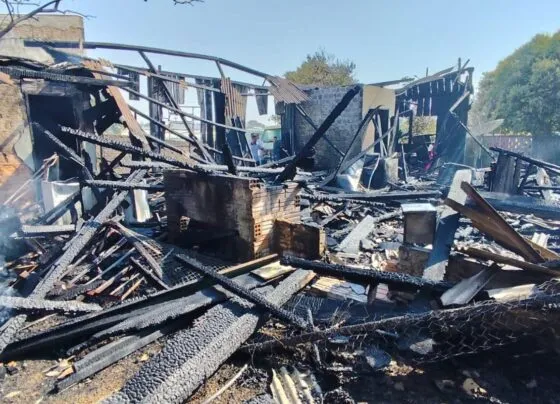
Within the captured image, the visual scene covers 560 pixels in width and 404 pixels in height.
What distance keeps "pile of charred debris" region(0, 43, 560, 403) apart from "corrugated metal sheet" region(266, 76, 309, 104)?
4064 millimetres

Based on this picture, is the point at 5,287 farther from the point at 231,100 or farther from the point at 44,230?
the point at 231,100

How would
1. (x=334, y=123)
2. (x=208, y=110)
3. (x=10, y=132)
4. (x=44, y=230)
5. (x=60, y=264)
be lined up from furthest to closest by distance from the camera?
(x=334, y=123)
(x=208, y=110)
(x=10, y=132)
(x=44, y=230)
(x=60, y=264)

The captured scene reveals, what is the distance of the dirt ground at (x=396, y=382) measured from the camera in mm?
2641

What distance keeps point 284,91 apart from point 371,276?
7984 millimetres

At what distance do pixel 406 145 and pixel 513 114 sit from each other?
32.3 ft

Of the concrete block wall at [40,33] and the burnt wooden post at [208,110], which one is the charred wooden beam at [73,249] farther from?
the burnt wooden post at [208,110]

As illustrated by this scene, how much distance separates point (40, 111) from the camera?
8.02 meters

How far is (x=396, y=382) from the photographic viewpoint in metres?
2.80

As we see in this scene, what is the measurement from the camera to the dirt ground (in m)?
2.64

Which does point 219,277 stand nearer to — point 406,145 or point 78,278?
point 78,278

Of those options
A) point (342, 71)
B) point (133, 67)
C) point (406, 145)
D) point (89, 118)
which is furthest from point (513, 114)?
point (89, 118)

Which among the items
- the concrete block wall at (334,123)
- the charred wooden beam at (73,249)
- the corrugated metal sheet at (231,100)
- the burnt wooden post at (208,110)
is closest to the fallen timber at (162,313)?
the charred wooden beam at (73,249)

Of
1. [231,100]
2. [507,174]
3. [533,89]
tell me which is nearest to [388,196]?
[507,174]

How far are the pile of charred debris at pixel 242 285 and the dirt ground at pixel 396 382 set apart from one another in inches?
1.1
